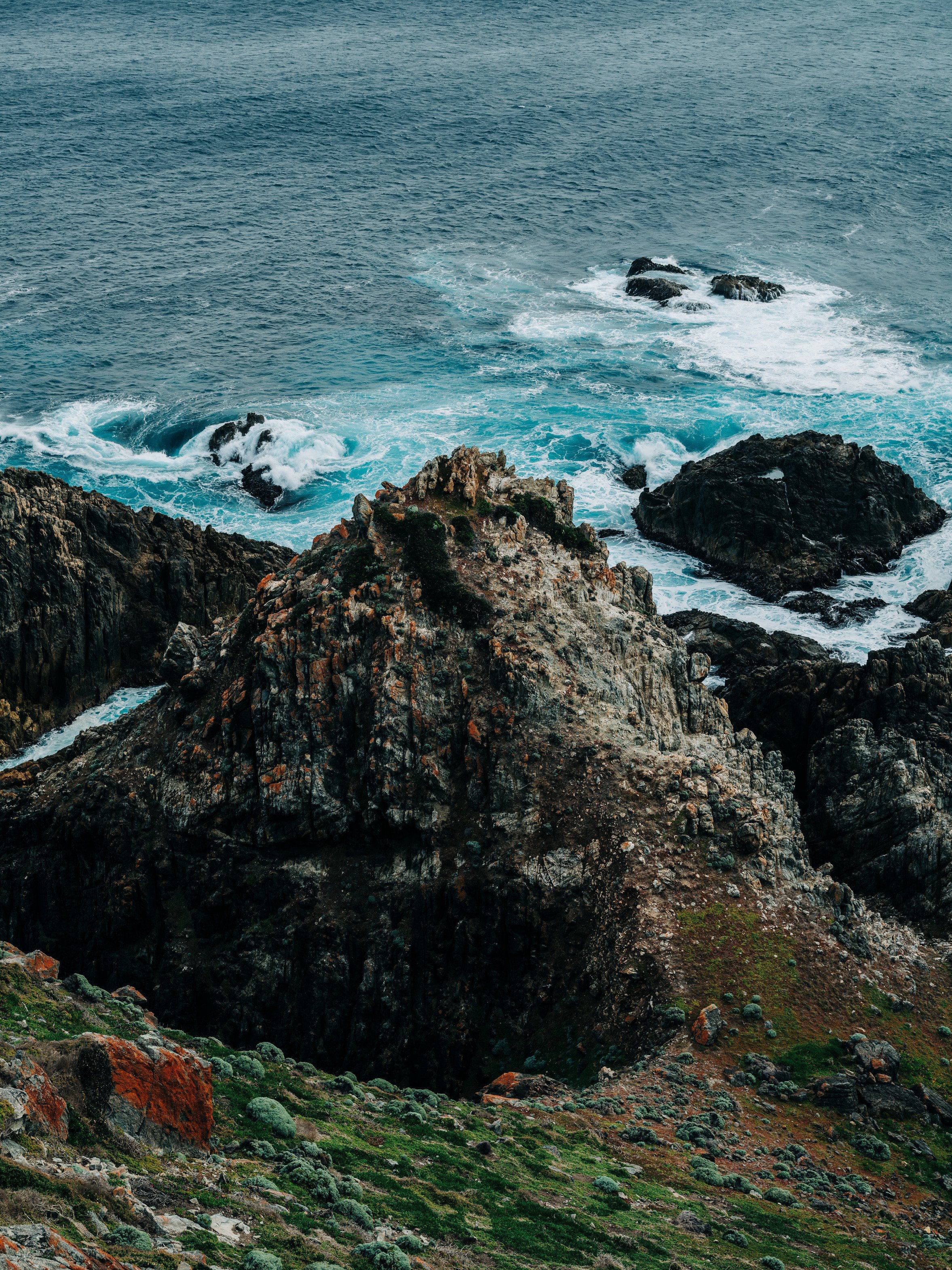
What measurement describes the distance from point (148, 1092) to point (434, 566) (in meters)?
26.8

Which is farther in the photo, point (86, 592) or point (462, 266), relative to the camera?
point (462, 266)

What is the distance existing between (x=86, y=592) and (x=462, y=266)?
249 feet

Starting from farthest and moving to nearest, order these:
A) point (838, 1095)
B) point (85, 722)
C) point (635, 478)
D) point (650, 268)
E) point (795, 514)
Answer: point (650, 268) → point (635, 478) → point (795, 514) → point (85, 722) → point (838, 1095)

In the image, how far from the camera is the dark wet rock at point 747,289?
11644 centimetres

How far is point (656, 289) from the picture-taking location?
118 meters

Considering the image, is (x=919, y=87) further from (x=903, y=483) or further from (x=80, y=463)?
(x=80, y=463)

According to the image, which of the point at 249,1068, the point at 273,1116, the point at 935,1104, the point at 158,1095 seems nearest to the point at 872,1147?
the point at 935,1104

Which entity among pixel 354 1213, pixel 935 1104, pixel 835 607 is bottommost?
pixel 835 607

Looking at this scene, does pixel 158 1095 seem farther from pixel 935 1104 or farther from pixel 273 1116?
pixel 935 1104

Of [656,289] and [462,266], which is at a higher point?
[462,266]

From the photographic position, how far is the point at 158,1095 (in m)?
19.8

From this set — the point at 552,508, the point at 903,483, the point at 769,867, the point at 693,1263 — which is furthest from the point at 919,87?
the point at 693,1263

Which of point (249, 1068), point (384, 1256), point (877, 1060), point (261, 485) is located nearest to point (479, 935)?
point (249, 1068)

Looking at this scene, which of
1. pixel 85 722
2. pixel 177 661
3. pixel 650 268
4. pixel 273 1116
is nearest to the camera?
pixel 273 1116
